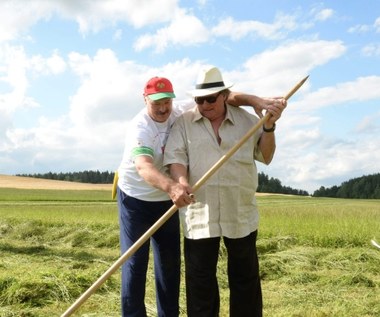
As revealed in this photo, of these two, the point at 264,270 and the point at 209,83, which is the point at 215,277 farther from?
the point at 264,270

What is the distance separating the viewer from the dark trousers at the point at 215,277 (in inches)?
132

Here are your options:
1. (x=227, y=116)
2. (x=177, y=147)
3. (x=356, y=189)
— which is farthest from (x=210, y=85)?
(x=356, y=189)

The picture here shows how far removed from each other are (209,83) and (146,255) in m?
1.22

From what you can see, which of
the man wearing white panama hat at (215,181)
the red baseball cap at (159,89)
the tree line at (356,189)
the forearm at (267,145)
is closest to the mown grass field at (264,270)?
the man wearing white panama hat at (215,181)

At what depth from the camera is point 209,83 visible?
10.5ft

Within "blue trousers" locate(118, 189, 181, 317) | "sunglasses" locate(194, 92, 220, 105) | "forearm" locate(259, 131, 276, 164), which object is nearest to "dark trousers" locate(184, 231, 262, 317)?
"blue trousers" locate(118, 189, 181, 317)

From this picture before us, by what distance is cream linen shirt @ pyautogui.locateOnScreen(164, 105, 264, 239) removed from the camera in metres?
3.25

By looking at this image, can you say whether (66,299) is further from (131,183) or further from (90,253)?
(90,253)

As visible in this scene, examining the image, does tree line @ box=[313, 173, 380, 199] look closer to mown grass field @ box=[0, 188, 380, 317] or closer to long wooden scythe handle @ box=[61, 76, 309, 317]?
mown grass field @ box=[0, 188, 380, 317]

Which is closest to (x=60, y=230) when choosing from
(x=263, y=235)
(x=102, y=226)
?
(x=102, y=226)

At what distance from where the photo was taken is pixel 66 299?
4801 millimetres

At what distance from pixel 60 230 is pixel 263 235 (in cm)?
420

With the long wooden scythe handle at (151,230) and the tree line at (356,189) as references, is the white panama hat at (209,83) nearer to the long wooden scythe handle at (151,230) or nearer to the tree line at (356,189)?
the long wooden scythe handle at (151,230)

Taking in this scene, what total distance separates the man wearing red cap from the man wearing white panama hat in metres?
0.10
